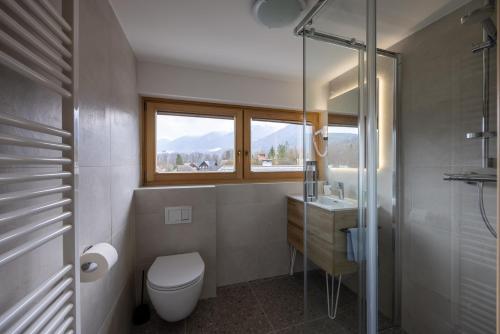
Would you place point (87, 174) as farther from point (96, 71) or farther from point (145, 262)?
point (145, 262)

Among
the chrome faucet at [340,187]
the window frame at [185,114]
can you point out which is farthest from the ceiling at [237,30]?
the chrome faucet at [340,187]

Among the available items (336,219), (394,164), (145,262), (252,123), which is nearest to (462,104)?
(394,164)

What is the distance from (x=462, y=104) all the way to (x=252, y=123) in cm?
169

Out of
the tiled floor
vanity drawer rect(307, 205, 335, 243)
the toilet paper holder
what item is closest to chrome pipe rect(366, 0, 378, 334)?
the tiled floor

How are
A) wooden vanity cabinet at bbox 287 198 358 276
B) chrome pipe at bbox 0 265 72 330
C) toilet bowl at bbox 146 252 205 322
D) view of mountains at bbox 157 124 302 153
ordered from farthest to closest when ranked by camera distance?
view of mountains at bbox 157 124 302 153, wooden vanity cabinet at bbox 287 198 358 276, toilet bowl at bbox 146 252 205 322, chrome pipe at bbox 0 265 72 330

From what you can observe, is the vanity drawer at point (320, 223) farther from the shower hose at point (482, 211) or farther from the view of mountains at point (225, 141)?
the view of mountains at point (225, 141)

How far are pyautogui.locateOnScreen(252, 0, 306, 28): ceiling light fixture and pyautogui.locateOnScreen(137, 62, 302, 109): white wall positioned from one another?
0.83 metres

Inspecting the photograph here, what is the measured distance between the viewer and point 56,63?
606 millimetres

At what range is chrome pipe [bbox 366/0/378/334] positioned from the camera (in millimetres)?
1144

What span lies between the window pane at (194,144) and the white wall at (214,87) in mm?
258

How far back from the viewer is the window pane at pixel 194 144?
2.09 m

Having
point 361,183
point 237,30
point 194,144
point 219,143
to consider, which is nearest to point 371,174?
point 361,183

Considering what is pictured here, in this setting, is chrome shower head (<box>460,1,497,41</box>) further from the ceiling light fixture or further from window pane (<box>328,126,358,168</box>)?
the ceiling light fixture

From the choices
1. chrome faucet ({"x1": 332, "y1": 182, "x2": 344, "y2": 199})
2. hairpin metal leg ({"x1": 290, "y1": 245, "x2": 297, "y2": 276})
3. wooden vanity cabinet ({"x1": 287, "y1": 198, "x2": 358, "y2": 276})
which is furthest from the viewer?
hairpin metal leg ({"x1": 290, "y1": 245, "x2": 297, "y2": 276})
